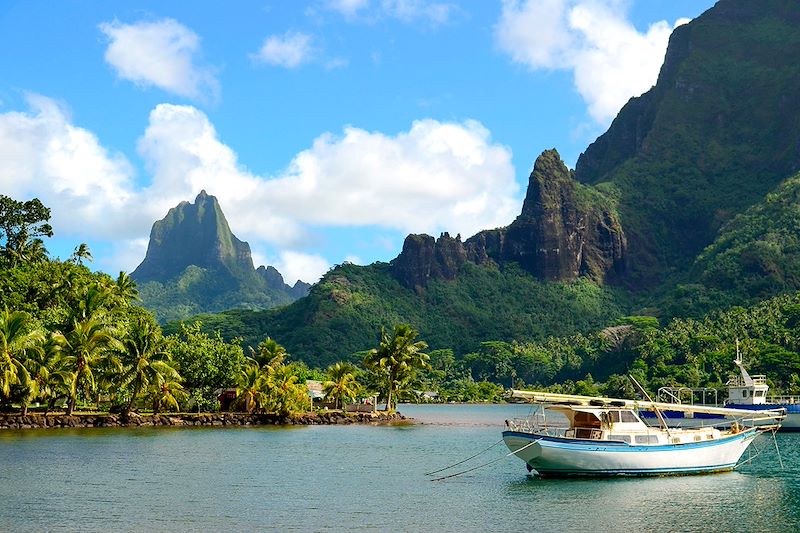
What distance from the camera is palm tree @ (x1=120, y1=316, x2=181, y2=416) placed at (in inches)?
3278

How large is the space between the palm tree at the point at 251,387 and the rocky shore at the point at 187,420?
183cm

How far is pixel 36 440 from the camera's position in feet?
215

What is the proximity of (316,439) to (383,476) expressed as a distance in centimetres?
2709

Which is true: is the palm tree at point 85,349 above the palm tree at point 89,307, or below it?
below

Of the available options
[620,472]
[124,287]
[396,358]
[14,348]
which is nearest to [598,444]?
[620,472]

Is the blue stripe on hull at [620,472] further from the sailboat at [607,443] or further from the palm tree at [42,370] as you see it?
the palm tree at [42,370]

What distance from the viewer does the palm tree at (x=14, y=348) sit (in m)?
72.4

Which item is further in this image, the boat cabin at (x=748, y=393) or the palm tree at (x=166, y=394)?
the boat cabin at (x=748, y=393)

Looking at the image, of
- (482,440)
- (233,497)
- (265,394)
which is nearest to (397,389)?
(265,394)

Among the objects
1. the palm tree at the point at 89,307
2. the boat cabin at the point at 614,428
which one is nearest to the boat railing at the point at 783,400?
the boat cabin at the point at 614,428

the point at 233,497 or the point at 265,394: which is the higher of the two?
the point at 265,394

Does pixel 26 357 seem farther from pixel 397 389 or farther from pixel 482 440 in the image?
pixel 397 389

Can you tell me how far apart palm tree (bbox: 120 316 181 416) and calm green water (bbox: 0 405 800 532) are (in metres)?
17.1

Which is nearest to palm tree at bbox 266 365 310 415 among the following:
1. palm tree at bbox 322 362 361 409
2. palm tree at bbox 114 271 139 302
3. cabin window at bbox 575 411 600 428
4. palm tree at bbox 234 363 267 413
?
palm tree at bbox 234 363 267 413
